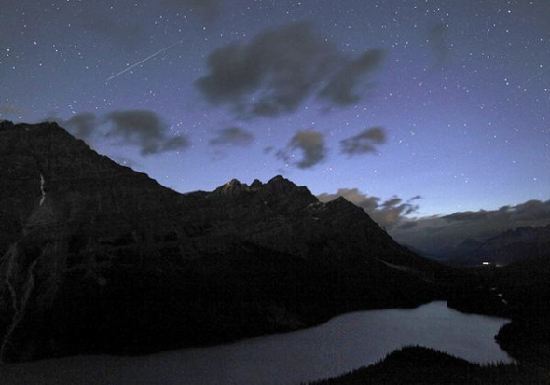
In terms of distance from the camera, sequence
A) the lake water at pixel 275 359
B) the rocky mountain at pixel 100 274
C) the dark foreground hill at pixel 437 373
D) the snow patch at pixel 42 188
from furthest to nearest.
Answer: the snow patch at pixel 42 188, the rocky mountain at pixel 100 274, the lake water at pixel 275 359, the dark foreground hill at pixel 437 373

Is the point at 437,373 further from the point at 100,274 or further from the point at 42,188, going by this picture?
the point at 42,188

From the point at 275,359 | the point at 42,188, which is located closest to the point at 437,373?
the point at 275,359

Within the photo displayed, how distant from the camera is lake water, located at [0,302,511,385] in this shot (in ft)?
287

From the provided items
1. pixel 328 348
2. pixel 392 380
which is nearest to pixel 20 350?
pixel 328 348

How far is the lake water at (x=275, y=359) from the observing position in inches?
3440

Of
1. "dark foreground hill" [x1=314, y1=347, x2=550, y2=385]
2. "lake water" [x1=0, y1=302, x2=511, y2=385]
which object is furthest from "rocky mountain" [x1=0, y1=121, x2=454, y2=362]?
"dark foreground hill" [x1=314, y1=347, x2=550, y2=385]

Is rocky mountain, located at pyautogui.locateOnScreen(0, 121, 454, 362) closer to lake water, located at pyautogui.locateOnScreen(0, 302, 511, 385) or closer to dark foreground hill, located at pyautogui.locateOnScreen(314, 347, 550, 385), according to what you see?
lake water, located at pyautogui.locateOnScreen(0, 302, 511, 385)

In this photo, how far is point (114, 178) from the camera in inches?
7608

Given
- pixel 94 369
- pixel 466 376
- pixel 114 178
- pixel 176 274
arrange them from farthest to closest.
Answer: pixel 114 178
pixel 176 274
pixel 94 369
pixel 466 376

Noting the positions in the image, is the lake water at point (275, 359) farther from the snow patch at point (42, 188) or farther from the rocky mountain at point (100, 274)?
the snow patch at point (42, 188)

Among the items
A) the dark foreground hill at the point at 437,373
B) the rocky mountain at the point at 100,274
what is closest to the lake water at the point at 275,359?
the dark foreground hill at the point at 437,373

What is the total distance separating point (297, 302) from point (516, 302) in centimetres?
9334

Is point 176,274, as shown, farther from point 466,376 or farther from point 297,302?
point 466,376

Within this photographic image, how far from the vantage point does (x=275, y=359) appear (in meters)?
101
